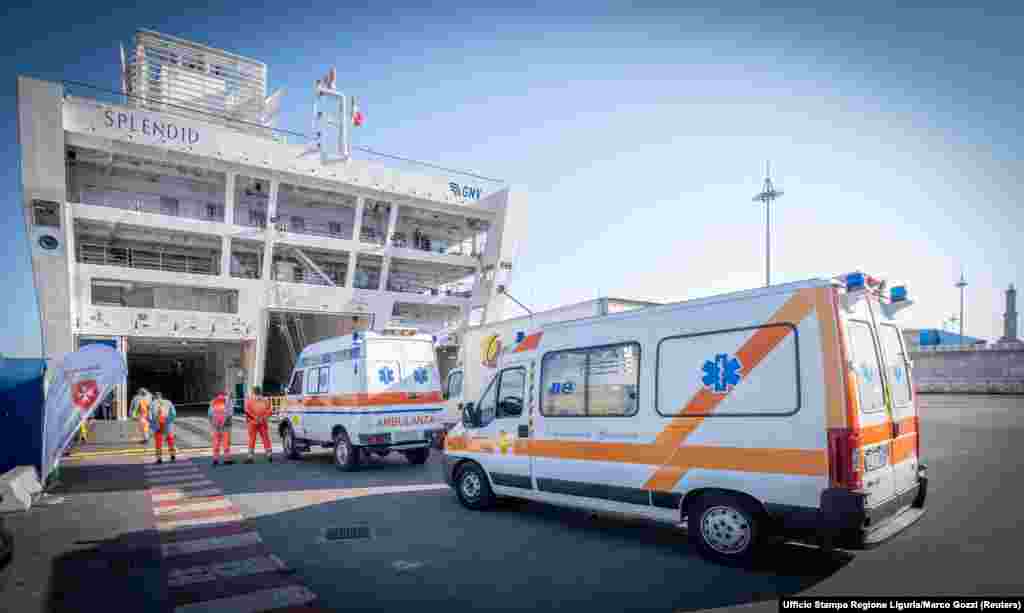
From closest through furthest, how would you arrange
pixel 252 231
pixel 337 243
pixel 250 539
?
pixel 250 539
pixel 252 231
pixel 337 243

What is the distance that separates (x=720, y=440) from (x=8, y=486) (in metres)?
9.17

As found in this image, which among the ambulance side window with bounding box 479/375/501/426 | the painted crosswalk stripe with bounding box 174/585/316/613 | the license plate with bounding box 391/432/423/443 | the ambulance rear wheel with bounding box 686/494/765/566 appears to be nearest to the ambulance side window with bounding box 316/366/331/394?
the license plate with bounding box 391/432/423/443

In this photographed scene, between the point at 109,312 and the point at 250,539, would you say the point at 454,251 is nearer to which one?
the point at 109,312

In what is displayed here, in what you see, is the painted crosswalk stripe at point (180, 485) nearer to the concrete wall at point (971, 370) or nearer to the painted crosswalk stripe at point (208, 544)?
Answer: the painted crosswalk stripe at point (208, 544)

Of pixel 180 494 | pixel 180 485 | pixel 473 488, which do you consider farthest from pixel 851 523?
pixel 180 485

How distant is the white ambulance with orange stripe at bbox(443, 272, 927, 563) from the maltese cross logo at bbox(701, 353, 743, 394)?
0.01 meters

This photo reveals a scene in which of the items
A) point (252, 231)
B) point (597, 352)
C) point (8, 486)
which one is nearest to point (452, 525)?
point (597, 352)

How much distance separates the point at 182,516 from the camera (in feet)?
22.9

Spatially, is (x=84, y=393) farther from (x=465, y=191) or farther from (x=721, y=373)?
(x=465, y=191)

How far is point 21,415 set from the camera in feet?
26.1

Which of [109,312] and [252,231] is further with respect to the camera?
[252,231]

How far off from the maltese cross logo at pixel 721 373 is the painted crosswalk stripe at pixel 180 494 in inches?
308

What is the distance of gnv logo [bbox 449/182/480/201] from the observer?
32500mm

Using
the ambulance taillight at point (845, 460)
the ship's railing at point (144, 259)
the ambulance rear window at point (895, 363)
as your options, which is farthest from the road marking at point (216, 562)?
the ship's railing at point (144, 259)
